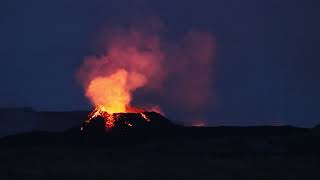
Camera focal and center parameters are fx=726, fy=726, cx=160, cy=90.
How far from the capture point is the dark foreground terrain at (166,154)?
2176 inches

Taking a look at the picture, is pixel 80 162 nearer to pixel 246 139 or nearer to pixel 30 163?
pixel 30 163

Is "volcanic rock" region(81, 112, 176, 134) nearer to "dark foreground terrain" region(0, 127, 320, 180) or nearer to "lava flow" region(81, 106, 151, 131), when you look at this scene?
"lava flow" region(81, 106, 151, 131)

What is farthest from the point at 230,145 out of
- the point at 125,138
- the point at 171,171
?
the point at 171,171

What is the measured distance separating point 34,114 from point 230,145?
315ft

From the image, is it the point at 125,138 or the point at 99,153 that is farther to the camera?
the point at 125,138

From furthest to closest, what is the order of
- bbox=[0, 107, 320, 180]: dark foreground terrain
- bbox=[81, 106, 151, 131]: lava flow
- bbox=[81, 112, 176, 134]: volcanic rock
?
bbox=[81, 106, 151, 131]: lava flow
bbox=[81, 112, 176, 134]: volcanic rock
bbox=[0, 107, 320, 180]: dark foreground terrain

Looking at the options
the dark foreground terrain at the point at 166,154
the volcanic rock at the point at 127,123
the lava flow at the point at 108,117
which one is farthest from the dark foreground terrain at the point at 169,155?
the lava flow at the point at 108,117

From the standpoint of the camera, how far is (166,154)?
7194cm

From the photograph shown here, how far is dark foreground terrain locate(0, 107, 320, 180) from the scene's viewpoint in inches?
2176

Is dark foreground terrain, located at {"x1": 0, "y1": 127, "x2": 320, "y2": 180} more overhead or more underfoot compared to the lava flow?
more underfoot

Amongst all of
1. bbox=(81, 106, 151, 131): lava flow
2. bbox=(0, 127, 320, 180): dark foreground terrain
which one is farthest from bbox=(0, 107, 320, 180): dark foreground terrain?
bbox=(81, 106, 151, 131): lava flow

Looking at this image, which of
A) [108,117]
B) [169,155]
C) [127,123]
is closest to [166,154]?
[169,155]

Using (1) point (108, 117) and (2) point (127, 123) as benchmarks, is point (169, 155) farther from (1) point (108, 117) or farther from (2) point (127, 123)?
(1) point (108, 117)

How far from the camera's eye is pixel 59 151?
248 ft
